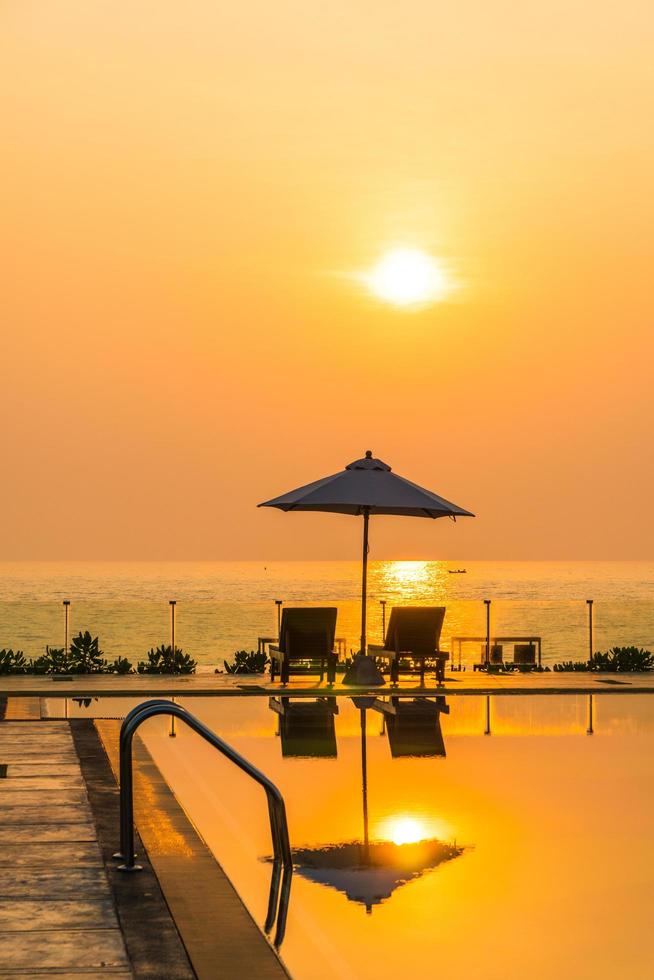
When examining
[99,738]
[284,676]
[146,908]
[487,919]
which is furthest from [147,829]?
[284,676]

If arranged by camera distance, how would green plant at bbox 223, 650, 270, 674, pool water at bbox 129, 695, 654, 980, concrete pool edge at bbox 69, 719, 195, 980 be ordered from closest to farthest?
1. concrete pool edge at bbox 69, 719, 195, 980
2. pool water at bbox 129, 695, 654, 980
3. green plant at bbox 223, 650, 270, 674

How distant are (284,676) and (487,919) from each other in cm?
1111

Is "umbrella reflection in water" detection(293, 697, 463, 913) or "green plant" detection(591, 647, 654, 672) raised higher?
"green plant" detection(591, 647, 654, 672)

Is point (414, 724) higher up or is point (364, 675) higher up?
point (364, 675)

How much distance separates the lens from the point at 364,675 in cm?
1683

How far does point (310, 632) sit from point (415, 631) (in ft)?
4.68

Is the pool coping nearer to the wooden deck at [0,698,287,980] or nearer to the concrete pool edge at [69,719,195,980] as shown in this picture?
the wooden deck at [0,698,287,980]

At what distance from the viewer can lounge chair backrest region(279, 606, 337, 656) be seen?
16.8 m

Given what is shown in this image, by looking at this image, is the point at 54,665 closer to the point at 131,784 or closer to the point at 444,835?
the point at 444,835

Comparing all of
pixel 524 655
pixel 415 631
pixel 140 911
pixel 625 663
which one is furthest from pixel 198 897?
pixel 524 655

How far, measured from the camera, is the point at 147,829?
25.6 ft

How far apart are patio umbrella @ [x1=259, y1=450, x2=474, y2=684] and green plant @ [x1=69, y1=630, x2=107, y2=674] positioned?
3.55 metres

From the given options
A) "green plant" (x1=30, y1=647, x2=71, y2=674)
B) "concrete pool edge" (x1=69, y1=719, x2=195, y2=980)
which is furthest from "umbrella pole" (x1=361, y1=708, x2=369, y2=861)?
"green plant" (x1=30, y1=647, x2=71, y2=674)

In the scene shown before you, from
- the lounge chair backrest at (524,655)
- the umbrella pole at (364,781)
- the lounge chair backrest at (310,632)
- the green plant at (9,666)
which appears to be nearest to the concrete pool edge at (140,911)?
the umbrella pole at (364,781)
